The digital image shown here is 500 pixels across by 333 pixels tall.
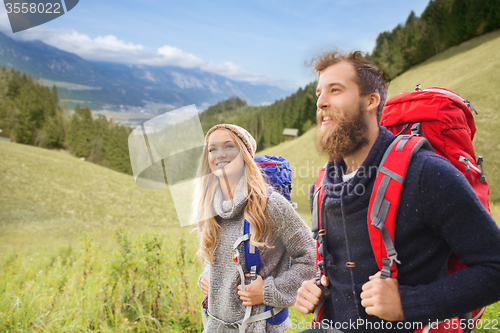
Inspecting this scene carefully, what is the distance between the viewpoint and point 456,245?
1.23 m

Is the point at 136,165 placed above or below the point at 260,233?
above

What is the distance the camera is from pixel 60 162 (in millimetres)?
35031

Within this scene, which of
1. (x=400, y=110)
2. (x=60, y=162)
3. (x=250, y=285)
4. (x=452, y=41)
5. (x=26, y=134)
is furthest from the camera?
(x=26, y=134)

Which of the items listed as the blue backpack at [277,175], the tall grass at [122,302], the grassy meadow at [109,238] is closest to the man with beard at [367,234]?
the blue backpack at [277,175]

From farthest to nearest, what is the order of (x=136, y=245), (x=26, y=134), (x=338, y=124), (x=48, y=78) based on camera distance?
1. (x=48, y=78)
2. (x=26, y=134)
3. (x=136, y=245)
4. (x=338, y=124)

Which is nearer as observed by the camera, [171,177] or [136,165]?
[136,165]

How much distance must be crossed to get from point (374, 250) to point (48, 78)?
9298 cm

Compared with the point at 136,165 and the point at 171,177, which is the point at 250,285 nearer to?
the point at 171,177

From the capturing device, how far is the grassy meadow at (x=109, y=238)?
417 cm

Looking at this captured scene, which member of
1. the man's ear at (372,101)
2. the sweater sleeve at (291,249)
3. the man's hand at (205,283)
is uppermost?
the man's ear at (372,101)

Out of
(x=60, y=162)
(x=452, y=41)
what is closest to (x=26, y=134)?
(x=60, y=162)

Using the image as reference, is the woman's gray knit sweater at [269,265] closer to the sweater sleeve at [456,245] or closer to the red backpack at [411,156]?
the red backpack at [411,156]

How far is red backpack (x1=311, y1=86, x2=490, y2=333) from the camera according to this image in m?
1.35

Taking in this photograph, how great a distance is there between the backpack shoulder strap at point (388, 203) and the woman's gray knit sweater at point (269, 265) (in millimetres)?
1017
